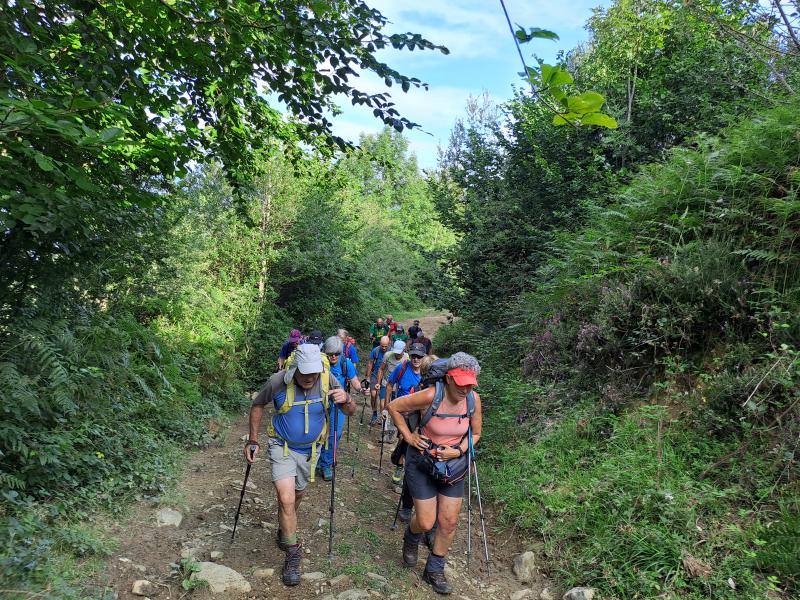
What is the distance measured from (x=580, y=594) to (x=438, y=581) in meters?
1.32

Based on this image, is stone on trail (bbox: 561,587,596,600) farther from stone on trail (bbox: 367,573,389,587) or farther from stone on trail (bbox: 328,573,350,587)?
stone on trail (bbox: 328,573,350,587)

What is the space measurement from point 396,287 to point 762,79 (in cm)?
2408

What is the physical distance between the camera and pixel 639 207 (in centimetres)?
817

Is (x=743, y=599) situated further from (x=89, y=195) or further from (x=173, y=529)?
(x=89, y=195)

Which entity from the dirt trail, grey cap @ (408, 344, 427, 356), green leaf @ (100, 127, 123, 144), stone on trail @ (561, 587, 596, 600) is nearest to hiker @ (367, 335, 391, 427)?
grey cap @ (408, 344, 427, 356)

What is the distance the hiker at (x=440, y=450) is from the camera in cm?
460

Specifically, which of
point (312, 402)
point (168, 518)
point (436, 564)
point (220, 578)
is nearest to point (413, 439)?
point (312, 402)

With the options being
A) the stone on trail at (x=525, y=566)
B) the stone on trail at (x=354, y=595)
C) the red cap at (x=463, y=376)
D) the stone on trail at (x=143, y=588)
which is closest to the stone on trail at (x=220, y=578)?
the stone on trail at (x=143, y=588)

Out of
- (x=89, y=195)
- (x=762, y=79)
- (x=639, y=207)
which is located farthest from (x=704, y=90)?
(x=89, y=195)

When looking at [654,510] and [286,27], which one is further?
[654,510]

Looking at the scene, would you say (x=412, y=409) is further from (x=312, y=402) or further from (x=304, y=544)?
(x=304, y=544)

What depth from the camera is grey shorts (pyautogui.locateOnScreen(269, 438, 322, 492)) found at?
4.65 metres

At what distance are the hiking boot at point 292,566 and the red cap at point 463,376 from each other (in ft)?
7.31

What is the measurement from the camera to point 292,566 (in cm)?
457
